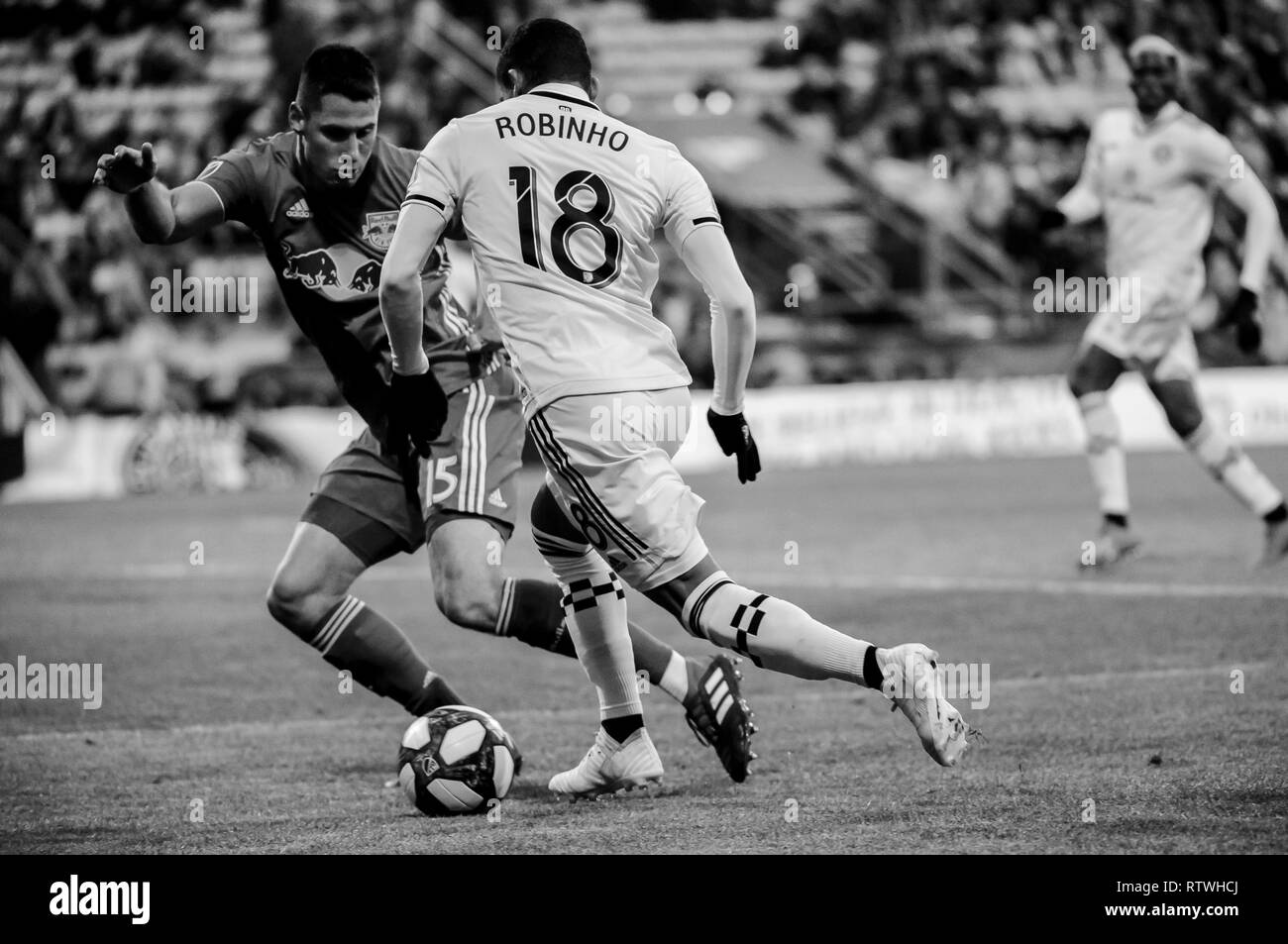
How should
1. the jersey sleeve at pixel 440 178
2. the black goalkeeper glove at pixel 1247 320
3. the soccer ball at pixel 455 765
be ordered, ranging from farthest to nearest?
the black goalkeeper glove at pixel 1247 320
the soccer ball at pixel 455 765
the jersey sleeve at pixel 440 178

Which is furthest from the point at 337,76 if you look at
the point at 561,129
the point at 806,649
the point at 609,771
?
the point at 806,649

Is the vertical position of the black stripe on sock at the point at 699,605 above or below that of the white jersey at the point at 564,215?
below

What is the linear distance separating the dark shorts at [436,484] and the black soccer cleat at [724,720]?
96 cm

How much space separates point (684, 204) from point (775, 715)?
8.77 ft

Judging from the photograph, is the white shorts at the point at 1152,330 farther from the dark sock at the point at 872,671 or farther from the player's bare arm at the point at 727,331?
the dark sock at the point at 872,671

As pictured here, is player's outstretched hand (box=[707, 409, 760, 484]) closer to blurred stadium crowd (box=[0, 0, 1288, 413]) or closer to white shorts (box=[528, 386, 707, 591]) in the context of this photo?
white shorts (box=[528, 386, 707, 591])

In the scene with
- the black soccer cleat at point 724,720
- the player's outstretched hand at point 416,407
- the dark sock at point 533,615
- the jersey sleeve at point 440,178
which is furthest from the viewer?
the dark sock at point 533,615

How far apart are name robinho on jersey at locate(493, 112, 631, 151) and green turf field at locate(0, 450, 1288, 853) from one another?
6.21 ft

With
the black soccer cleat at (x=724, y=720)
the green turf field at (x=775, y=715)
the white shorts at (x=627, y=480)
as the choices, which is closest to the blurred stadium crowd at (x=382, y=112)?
the green turf field at (x=775, y=715)

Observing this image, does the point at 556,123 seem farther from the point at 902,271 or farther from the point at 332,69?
the point at 902,271

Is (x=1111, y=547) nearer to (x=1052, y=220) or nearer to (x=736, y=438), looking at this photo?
(x=1052, y=220)

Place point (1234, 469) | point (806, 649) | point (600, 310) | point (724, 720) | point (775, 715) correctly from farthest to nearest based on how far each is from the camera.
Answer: point (1234, 469)
point (775, 715)
point (724, 720)
point (600, 310)
point (806, 649)

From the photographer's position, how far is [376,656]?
5949 millimetres

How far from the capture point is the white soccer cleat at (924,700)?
15.0 ft
